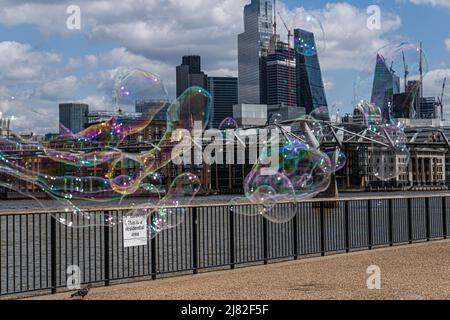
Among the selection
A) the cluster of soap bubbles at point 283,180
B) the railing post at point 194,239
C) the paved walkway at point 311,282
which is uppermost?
the cluster of soap bubbles at point 283,180

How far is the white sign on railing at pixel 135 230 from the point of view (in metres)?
12.1

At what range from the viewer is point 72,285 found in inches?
460

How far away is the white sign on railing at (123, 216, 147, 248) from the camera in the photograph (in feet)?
39.6

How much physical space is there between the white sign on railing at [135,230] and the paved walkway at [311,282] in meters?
0.77

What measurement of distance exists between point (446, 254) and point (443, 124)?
51712 millimetres

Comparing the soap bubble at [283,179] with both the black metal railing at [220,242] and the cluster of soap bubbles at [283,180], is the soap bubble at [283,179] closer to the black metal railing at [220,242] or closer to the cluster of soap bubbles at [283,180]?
the cluster of soap bubbles at [283,180]

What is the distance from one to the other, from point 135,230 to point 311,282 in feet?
10.9

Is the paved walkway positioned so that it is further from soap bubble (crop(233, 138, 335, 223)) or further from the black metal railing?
soap bubble (crop(233, 138, 335, 223))

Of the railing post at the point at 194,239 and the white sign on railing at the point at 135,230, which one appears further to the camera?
the railing post at the point at 194,239

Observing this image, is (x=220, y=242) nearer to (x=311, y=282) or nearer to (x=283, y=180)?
(x=283, y=180)

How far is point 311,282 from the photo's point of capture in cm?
1110

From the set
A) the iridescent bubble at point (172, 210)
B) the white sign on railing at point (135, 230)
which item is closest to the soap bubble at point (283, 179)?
the iridescent bubble at point (172, 210)
